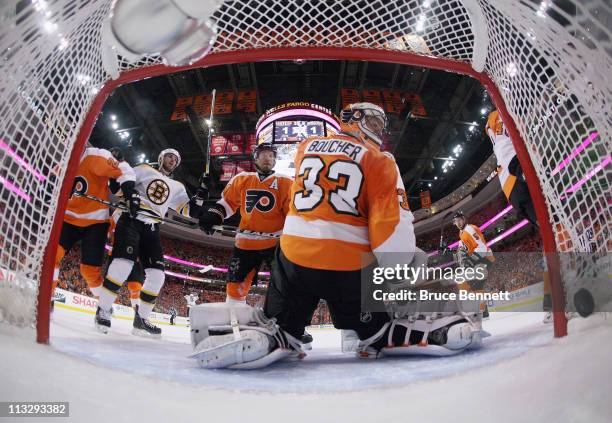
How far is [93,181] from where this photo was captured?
2656 millimetres

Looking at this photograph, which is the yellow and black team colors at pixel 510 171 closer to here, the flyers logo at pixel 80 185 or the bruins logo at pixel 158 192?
the bruins logo at pixel 158 192

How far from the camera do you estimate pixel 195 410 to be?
635 millimetres

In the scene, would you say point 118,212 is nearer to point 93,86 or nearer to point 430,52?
point 93,86

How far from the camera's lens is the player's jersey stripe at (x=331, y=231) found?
1.25 meters

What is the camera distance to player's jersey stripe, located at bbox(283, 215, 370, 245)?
1.25 m

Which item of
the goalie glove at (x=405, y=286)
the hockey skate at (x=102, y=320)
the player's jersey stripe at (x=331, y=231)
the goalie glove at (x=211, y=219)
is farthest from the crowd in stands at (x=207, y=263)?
the player's jersey stripe at (x=331, y=231)

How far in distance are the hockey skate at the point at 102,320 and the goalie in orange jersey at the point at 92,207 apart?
286 millimetres

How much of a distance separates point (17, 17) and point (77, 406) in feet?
2.32

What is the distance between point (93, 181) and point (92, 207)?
18 centimetres

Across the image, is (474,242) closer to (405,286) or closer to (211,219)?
(211,219)

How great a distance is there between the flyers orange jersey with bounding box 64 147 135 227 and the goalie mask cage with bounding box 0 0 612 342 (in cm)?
157

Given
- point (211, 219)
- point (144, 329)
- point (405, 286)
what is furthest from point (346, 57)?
point (144, 329)

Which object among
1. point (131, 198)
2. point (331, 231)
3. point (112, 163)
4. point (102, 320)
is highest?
point (112, 163)

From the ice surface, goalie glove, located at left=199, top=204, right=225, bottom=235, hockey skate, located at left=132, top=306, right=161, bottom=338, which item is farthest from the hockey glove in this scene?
the ice surface
